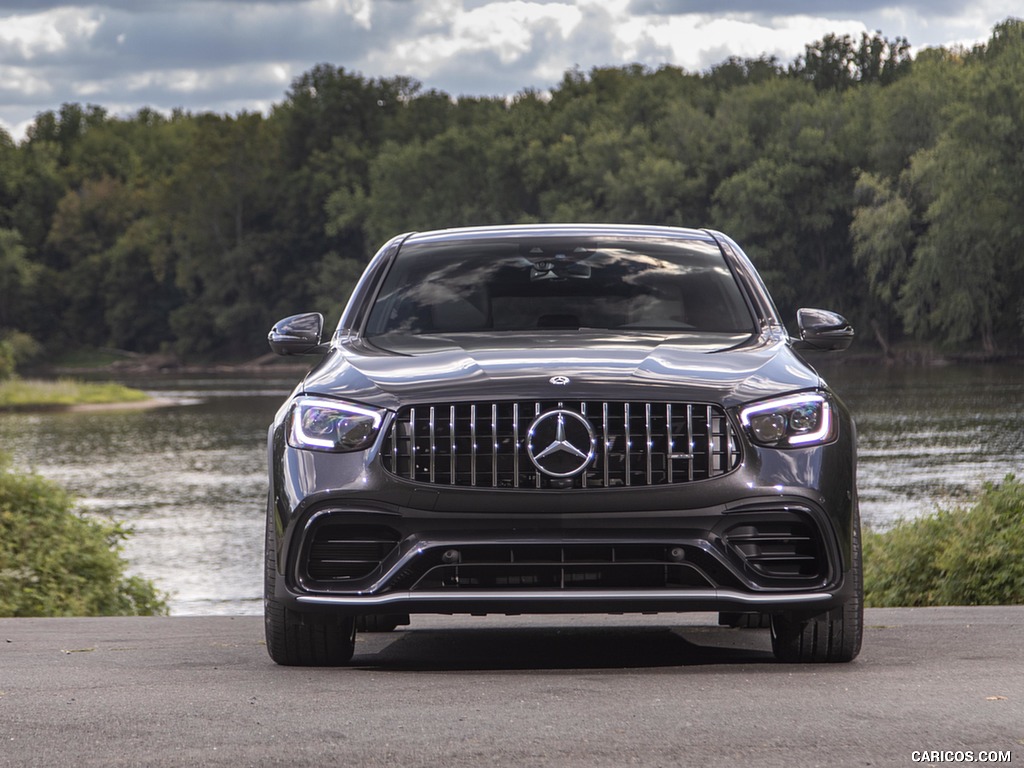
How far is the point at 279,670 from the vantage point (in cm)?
598

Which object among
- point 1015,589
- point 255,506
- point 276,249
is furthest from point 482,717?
point 276,249

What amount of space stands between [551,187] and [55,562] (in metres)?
97.8

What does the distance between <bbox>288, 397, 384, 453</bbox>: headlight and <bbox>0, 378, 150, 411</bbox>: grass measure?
254 feet

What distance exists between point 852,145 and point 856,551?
289 ft

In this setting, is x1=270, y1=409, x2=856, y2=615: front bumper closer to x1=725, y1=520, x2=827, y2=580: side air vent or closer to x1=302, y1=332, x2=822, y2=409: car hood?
x1=725, y1=520, x2=827, y2=580: side air vent

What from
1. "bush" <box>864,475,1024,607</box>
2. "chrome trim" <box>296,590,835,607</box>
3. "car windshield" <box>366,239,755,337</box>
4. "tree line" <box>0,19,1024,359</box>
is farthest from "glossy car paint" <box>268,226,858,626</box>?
"tree line" <box>0,19,1024,359</box>

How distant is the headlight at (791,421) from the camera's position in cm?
548

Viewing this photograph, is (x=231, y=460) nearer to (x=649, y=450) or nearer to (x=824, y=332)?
(x=824, y=332)

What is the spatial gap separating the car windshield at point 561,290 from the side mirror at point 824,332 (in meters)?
0.22

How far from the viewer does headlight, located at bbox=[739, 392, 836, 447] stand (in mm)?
5480

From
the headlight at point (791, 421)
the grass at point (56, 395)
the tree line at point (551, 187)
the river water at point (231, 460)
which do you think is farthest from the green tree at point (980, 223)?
the headlight at point (791, 421)

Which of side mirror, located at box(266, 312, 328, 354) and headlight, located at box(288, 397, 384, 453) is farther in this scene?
side mirror, located at box(266, 312, 328, 354)

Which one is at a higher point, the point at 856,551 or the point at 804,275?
the point at 856,551

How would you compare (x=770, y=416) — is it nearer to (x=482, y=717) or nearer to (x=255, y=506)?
(x=482, y=717)
